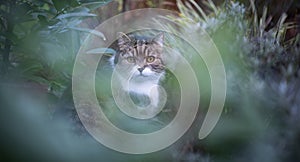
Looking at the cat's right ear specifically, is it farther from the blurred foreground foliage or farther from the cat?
the blurred foreground foliage

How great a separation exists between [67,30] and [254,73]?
0.57m

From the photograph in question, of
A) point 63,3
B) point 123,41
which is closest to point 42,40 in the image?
point 63,3

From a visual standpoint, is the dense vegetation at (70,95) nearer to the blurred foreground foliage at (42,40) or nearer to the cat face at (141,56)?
the blurred foreground foliage at (42,40)

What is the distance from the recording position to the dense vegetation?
193 mm

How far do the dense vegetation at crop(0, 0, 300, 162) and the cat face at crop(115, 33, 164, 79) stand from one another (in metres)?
0.40

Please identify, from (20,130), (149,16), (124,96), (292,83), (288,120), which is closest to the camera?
(20,130)

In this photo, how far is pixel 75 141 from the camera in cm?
22

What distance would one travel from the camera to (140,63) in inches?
73.1

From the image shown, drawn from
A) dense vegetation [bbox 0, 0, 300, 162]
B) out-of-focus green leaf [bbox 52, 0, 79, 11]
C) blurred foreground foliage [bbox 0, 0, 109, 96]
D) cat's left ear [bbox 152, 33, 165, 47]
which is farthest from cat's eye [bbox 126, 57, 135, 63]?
out-of-focus green leaf [bbox 52, 0, 79, 11]

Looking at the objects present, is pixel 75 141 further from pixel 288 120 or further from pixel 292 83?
pixel 292 83

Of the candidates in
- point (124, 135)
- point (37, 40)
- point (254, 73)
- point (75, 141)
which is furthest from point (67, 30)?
point (75, 141)

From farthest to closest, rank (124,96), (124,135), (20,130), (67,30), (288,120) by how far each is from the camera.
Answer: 1. (124,96)
2. (67,30)
3. (288,120)
4. (124,135)
5. (20,130)

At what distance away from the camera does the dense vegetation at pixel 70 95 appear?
193 mm

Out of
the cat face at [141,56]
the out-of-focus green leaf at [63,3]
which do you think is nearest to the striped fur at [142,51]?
the cat face at [141,56]
